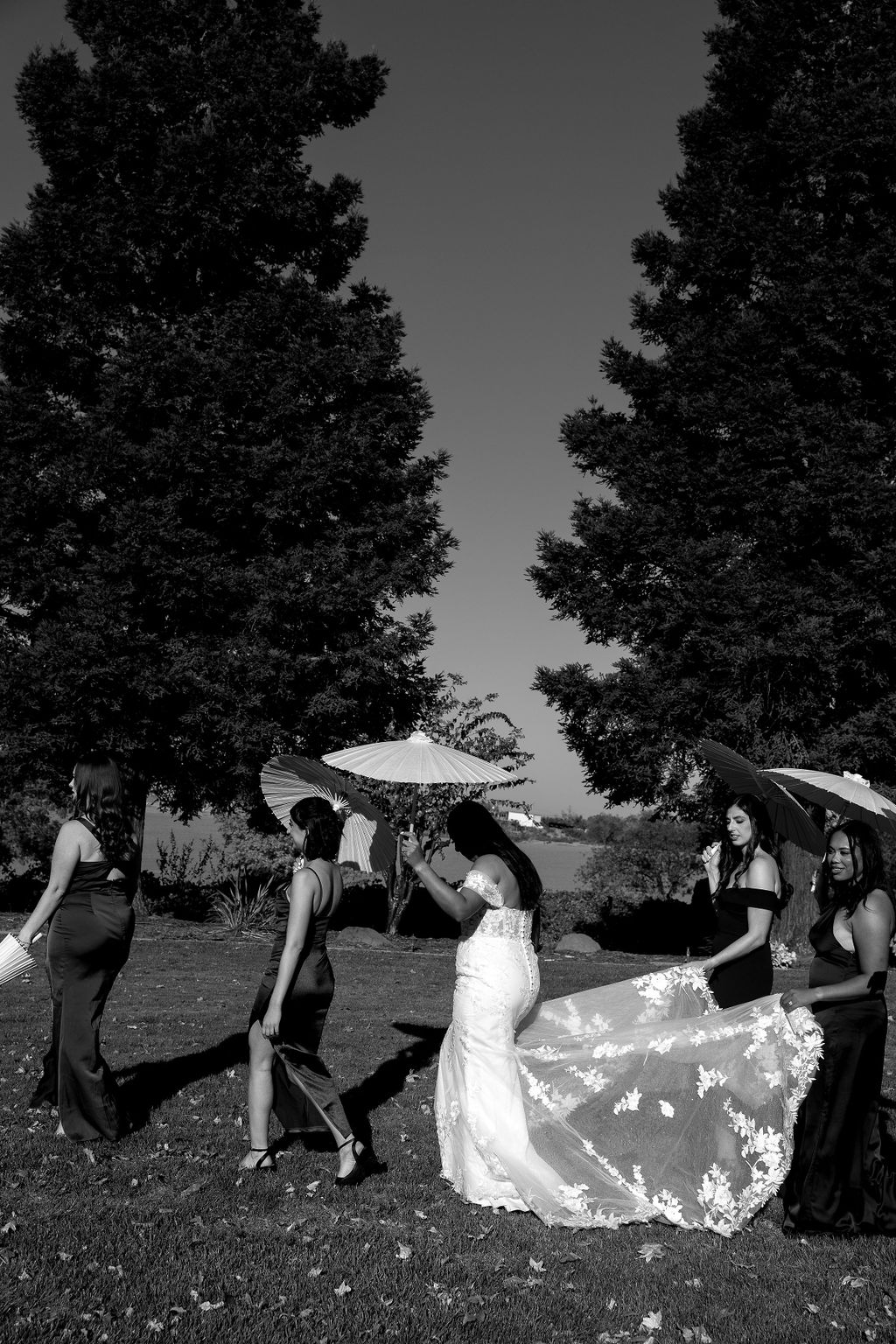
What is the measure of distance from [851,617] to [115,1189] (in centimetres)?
1754

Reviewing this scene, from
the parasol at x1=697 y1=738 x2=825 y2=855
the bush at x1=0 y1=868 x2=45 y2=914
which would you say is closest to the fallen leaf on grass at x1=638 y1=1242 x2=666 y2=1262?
the parasol at x1=697 y1=738 x2=825 y2=855

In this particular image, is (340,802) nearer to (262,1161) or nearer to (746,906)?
(262,1161)

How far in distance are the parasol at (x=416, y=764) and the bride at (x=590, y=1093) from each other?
51 cm

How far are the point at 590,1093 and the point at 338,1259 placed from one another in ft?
5.83

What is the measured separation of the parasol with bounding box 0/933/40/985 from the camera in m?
6.63

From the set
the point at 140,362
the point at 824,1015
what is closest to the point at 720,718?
the point at 140,362

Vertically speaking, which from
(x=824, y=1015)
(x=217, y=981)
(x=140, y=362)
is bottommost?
(x=217, y=981)

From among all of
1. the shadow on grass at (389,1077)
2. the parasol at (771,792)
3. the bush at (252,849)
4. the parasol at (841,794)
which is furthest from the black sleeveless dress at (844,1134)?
the bush at (252,849)

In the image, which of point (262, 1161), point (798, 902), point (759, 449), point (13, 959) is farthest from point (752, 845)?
point (759, 449)

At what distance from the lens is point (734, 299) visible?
906 inches

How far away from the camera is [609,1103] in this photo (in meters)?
6.22

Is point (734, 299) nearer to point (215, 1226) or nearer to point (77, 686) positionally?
point (77, 686)

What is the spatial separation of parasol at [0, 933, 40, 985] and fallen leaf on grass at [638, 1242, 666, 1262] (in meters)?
4.00

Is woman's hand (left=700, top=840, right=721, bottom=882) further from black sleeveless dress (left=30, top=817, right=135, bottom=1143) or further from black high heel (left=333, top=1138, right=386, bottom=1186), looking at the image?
black sleeveless dress (left=30, top=817, right=135, bottom=1143)
